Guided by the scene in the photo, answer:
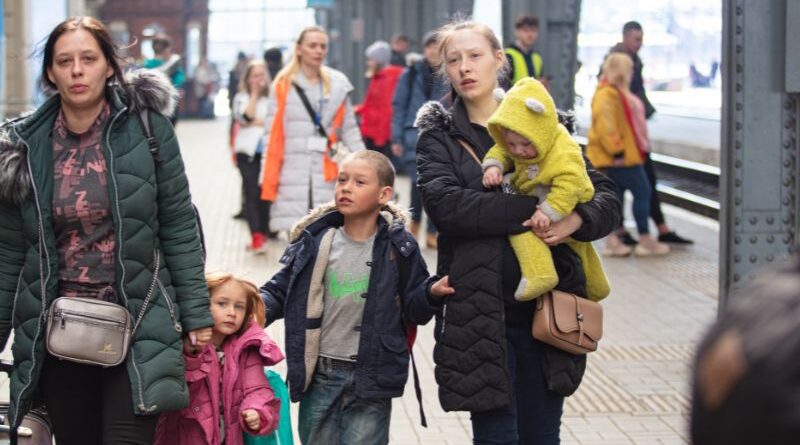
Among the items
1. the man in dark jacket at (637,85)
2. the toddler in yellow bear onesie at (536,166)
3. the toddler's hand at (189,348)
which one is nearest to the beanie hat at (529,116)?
the toddler in yellow bear onesie at (536,166)

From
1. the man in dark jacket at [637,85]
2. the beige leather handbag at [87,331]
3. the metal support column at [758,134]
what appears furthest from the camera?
the man in dark jacket at [637,85]

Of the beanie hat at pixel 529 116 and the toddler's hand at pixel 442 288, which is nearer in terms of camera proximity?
the beanie hat at pixel 529 116

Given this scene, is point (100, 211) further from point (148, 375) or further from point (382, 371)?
point (382, 371)

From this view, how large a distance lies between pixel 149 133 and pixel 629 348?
197 inches

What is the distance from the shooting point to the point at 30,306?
363cm

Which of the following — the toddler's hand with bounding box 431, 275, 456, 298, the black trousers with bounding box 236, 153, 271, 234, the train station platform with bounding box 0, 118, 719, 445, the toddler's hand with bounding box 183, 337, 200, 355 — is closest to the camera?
the toddler's hand with bounding box 183, 337, 200, 355

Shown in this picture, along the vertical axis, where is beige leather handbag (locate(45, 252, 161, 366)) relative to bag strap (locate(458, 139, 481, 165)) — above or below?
below

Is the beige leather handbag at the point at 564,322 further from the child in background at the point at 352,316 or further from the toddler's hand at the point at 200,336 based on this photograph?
the toddler's hand at the point at 200,336

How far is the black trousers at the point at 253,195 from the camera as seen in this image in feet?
39.6

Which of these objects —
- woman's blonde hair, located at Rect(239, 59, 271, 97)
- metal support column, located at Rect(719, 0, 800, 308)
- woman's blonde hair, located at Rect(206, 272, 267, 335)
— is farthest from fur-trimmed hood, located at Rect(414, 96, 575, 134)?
woman's blonde hair, located at Rect(239, 59, 271, 97)

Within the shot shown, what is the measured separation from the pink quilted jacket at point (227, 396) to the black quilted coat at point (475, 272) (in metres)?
0.49

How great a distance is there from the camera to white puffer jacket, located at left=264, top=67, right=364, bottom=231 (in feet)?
30.1

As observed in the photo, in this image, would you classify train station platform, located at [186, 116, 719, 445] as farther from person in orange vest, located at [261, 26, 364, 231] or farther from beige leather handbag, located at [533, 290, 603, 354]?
person in orange vest, located at [261, 26, 364, 231]

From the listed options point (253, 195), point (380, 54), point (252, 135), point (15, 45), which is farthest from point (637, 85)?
point (15, 45)
